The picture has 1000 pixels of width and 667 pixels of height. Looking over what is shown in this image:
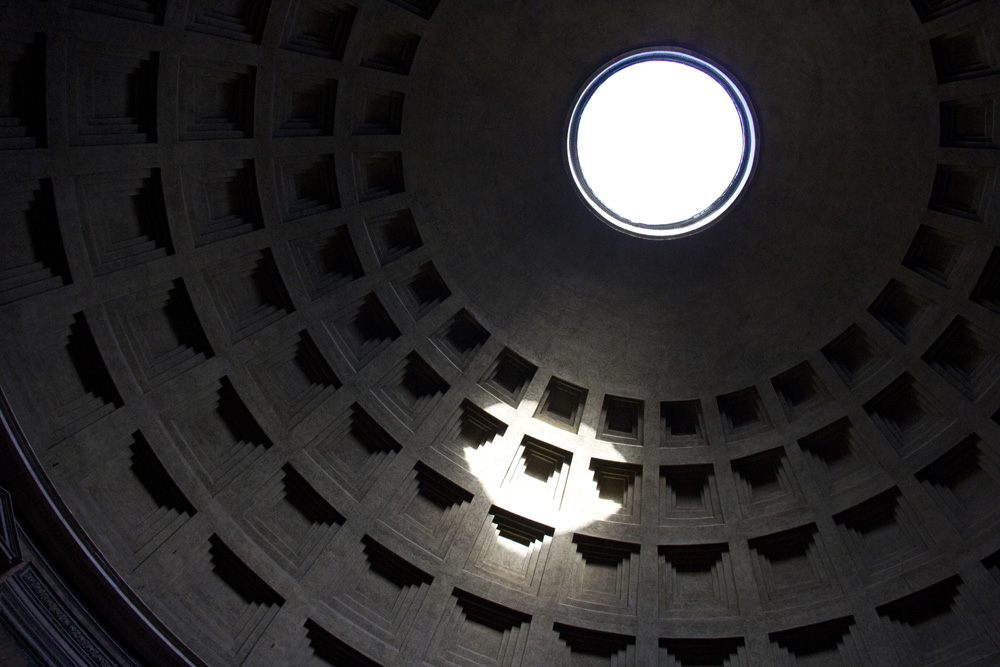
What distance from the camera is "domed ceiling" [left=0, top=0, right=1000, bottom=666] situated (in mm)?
17328

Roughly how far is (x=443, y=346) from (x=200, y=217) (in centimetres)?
822

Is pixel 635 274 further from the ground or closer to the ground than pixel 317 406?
further from the ground

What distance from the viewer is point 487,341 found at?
24.8 m

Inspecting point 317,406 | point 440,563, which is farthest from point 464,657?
point 317,406

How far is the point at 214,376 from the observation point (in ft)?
65.1

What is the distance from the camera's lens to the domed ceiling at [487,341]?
17328 millimetres

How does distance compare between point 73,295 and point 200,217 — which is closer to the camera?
point 73,295

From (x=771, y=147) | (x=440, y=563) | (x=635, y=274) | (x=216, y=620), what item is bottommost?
(x=216, y=620)

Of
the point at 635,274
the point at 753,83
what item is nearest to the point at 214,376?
the point at 635,274

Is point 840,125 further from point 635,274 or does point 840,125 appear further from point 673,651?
point 673,651

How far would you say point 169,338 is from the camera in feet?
63.7

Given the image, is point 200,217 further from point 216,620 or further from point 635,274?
point 635,274

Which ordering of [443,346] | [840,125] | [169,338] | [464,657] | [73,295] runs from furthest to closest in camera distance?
1. [443,346]
2. [840,125]
3. [464,657]
4. [169,338]
5. [73,295]

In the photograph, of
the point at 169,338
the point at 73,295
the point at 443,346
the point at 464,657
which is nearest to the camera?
the point at 73,295
